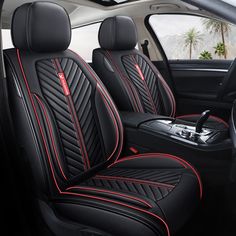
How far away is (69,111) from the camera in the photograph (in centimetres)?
138

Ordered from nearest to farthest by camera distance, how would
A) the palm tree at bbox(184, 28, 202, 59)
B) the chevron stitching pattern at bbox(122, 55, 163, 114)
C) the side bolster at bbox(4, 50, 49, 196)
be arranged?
the side bolster at bbox(4, 50, 49, 196) < the chevron stitching pattern at bbox(122, 55, 163, 114) < the palm tree at bbox(184, 28, 202, 59)

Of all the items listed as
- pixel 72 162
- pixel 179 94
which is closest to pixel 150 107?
pixel 179 94

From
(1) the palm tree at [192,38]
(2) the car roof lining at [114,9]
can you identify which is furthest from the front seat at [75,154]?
(1) the palm tree at [192,38]

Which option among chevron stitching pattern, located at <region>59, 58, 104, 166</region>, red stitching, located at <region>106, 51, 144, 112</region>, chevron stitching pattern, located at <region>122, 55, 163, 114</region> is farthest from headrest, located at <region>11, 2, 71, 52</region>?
chevron stitching pattern, located at <region>122, 55, 163, 114</region>

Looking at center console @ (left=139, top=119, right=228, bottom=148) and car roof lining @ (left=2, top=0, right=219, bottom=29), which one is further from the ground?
car roof lining @ (left=2, top=0, right=219, bottom=29)

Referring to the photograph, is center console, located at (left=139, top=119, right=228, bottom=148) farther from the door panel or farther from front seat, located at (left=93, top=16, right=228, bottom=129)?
the door panel

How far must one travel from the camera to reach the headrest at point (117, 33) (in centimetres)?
200

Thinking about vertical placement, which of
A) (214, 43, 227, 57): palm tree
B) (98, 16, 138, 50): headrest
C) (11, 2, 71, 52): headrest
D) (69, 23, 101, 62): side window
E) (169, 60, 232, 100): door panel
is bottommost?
(169, 60, 232, 100): door panel

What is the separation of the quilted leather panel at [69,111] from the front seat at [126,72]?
0.60 meters

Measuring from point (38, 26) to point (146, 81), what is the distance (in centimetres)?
101

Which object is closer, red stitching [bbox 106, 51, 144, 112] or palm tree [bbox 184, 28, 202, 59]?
red stitching [bbox 106, 51, 144, 112]

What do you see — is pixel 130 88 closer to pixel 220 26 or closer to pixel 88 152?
pixel 220 26

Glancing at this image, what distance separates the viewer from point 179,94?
280 centimetres

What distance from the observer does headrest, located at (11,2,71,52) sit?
1313 mm
